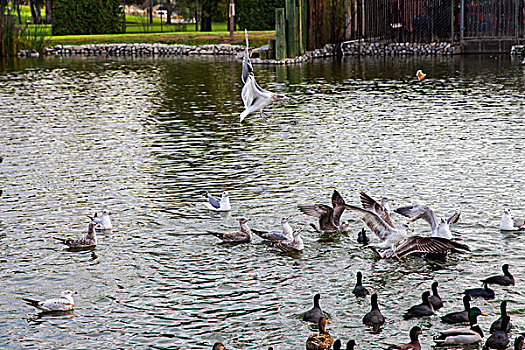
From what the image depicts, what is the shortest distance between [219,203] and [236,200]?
1026 millimetres

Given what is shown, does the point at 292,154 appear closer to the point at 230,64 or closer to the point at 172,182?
the point at 172,182

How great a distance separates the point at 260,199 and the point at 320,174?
300 centimetres

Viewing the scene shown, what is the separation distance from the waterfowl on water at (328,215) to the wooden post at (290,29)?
37.1 meters

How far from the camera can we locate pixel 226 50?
220ft

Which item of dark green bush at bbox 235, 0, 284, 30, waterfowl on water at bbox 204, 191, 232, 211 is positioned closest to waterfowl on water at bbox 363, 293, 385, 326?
waterfowl on water at bbox 204, 191, 232, 211

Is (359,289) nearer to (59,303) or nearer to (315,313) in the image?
(315,313)

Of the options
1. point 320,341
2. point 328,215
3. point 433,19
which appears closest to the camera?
point 320,341

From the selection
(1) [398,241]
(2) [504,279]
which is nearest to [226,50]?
(1) [398,241]

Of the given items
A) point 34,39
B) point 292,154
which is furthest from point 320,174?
point 34,39

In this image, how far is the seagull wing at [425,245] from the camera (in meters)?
13.9

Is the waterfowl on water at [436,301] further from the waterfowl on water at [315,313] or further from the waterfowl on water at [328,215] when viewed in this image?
the waterfowl on water at [328,215]

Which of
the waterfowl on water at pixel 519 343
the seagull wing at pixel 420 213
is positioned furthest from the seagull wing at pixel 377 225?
the waterfowl on water at pixel 519 343

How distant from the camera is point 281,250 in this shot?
1500 cm

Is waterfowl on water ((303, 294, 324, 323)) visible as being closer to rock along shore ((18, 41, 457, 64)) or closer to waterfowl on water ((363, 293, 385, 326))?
waterfowl on water ((363, 293, 385, 326))
